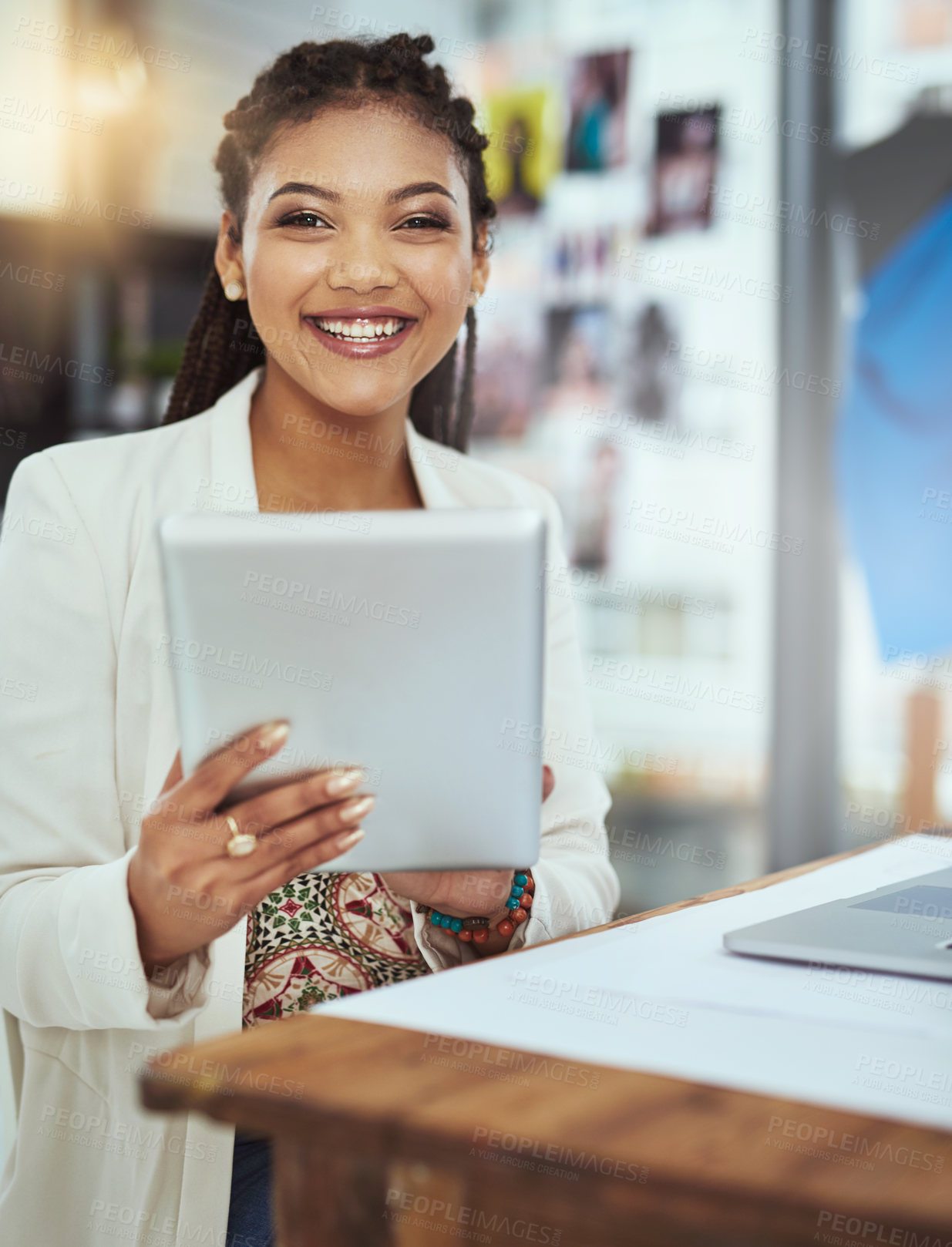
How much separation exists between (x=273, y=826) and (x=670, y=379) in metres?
2.44

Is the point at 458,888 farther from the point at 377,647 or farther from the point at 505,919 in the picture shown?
the point at 377,647

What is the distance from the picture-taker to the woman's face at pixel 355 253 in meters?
1.24

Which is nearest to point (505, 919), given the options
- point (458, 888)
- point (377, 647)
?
point (458, 888)

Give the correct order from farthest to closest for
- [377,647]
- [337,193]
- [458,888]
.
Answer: [337,193]
[458,888]
[377,647]

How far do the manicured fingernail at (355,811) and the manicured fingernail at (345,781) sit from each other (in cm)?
1

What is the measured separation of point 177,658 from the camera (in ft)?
2.73

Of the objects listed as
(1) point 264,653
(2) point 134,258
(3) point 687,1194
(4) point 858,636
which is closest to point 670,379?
(4) point 858,636

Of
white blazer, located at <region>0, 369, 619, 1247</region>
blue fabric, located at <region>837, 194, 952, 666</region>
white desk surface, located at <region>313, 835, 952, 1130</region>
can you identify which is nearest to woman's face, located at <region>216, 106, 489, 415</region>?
white blazer, located at <region>0, 369, 619, 1247</region>

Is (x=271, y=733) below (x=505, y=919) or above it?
above

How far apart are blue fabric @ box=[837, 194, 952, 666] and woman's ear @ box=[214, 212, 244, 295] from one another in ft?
6.28

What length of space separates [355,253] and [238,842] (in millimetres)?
663

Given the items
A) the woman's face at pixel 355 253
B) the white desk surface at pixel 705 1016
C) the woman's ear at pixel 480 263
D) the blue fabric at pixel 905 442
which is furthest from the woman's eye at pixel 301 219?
the blue fabric at pixel 905 442

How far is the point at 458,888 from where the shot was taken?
109cm

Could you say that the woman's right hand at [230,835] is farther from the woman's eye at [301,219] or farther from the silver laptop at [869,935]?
the woman's eye at [301,219]
